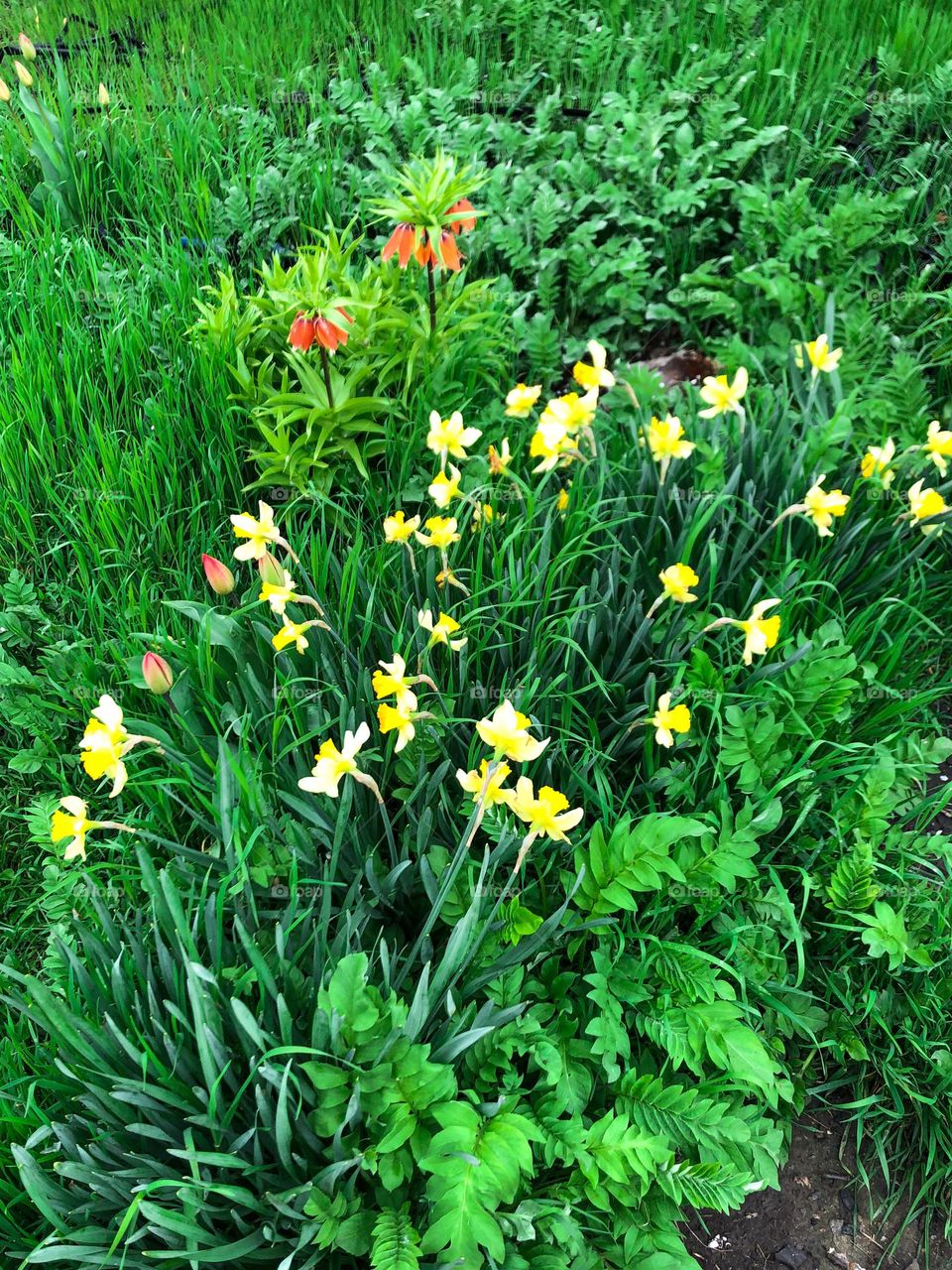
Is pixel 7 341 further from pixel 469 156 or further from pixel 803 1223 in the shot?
pixel 803 1223

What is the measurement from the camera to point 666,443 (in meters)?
1.87

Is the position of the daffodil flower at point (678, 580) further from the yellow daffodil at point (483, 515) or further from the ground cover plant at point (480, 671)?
the yellow daffodil at point (483, 515)

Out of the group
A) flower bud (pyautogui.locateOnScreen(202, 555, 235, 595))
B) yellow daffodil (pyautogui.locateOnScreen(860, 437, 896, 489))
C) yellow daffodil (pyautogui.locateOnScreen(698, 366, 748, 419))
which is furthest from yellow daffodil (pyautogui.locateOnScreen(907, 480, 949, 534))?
flower bud (pyautogui.locateOnScreen(202, 555, 235, 595))

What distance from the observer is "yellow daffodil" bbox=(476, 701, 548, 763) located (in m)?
1.33

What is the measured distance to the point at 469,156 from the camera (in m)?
2.94

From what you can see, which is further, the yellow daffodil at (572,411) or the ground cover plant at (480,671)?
the yellow daffodil at (572,411)

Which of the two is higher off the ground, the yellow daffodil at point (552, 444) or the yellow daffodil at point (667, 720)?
the yellow daffodil at point (552, 444)

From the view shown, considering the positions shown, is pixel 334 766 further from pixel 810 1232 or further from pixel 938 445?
pixel 938 445

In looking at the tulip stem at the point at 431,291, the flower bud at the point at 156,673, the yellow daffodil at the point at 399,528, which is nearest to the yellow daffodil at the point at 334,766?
the flower bud at the point at 156,673

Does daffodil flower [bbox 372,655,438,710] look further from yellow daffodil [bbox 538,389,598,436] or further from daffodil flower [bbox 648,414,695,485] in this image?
daffodil flower [bbox 648,414,695,485]

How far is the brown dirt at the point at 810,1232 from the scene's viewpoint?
1506 mm

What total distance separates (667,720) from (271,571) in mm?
754

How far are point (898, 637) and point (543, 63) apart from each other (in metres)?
2.66

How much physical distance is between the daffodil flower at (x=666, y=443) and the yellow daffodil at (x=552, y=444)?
166 millimetres
